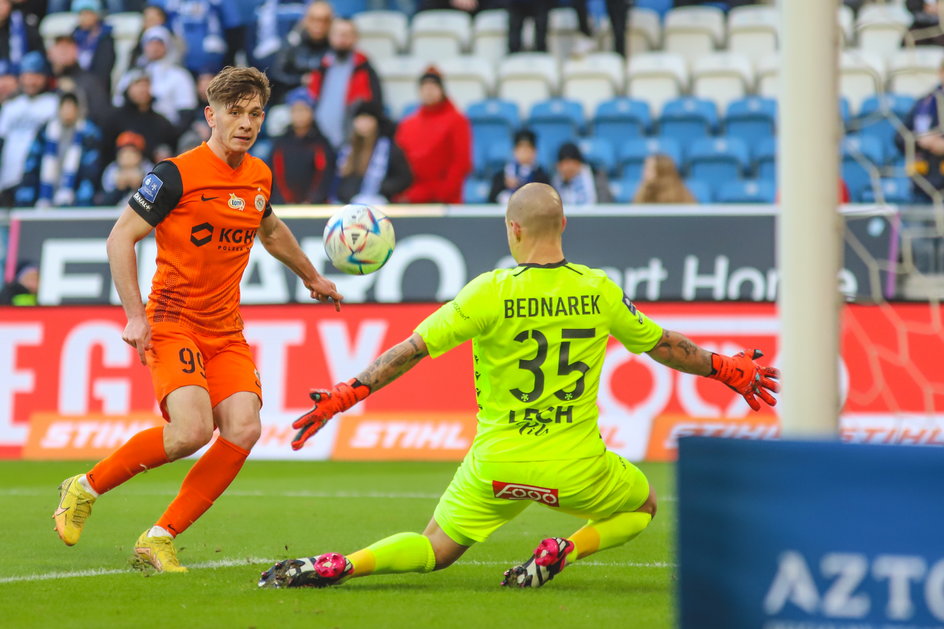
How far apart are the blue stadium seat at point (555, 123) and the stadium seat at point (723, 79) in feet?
5.30

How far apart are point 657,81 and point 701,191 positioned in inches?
98.7

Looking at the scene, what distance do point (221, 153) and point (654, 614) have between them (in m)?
2.86

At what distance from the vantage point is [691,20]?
17094 millimetres

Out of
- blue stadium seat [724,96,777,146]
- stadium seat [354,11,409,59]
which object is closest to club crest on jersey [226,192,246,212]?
blue stadium seat [724,96,777,146]

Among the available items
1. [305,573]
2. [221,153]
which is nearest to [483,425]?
[305,573]

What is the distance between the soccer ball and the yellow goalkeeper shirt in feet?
4.30

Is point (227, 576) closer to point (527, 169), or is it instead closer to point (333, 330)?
point (333, 330)

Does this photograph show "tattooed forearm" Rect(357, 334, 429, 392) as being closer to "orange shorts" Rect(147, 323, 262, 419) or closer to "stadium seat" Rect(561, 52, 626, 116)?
"orange shorts" Rect(147, 323, 262, 419)

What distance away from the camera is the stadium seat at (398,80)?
16.5m

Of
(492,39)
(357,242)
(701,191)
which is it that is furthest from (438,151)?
(357,242)

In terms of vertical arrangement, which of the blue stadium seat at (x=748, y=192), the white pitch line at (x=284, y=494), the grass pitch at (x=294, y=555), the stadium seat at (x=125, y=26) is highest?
the stadium seat at (x=125, y=26)

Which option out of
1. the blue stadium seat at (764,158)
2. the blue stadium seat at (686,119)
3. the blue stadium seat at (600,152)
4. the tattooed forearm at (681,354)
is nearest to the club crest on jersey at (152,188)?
the tattooed forearm at (681,354)

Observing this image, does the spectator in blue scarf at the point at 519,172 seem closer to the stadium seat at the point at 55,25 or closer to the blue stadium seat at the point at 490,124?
the blue stadium seat at the point at 490,124

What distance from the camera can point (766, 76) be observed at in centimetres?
1636
